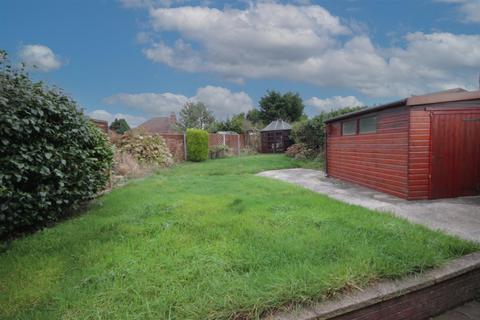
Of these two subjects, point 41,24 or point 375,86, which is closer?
point 41,24

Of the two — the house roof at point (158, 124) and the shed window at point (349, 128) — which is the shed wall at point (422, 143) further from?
the house roof at point (158, 124)

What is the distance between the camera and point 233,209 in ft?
13.0

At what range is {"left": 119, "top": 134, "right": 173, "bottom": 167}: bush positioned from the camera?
33.8 feet

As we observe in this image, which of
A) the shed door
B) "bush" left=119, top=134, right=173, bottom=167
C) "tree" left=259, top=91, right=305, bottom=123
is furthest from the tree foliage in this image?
"tree" left=259, top=91, right=305, bottom=123

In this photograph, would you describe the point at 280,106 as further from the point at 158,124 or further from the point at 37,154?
the point at 37,154

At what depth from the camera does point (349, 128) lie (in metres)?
7.07

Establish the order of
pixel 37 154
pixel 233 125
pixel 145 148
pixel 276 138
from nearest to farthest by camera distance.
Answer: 1. pixel 37 154
2. pixel 145 148
3. pixel 276 138
4. pixel 233 125

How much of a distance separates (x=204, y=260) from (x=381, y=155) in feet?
16.3

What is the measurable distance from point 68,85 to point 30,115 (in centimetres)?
130

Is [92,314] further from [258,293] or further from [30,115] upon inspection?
[30,115]

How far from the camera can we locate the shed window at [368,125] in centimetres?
589

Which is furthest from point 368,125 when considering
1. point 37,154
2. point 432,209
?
point 37,154

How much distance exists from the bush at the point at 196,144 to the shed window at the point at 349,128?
28.3ft

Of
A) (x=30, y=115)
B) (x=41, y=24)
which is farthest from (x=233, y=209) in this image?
(x=41, y=24)
